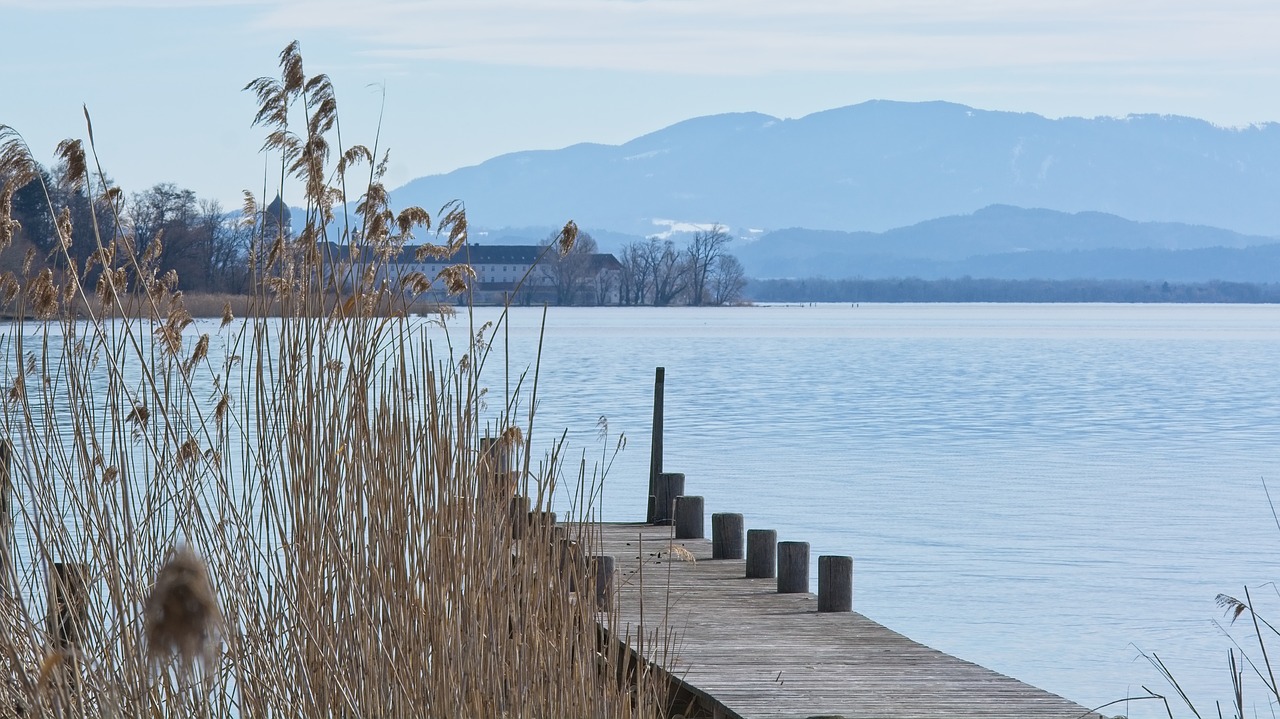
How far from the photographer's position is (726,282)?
11275cm

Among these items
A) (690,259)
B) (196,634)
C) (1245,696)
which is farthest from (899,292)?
(196,634)

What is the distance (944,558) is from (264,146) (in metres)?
12.3

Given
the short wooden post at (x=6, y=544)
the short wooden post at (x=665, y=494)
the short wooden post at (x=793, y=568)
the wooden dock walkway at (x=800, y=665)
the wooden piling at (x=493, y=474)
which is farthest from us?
the short wooden post at (x=665, y=494)

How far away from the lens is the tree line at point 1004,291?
146 m

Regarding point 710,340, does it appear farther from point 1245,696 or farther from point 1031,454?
point 1245,696

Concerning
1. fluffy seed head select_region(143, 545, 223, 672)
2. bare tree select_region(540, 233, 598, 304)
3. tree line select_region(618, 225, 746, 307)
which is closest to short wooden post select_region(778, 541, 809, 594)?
fluffy seed head select_region(143, 545, 223, 672)

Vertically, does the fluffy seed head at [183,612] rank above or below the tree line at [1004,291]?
below

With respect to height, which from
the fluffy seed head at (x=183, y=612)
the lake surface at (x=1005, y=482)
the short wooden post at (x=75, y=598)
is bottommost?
the lake surface at (x=1005, y=482)

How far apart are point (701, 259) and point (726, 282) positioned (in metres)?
6.66

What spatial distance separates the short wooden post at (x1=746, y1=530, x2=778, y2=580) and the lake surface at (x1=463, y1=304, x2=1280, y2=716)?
3135 mm

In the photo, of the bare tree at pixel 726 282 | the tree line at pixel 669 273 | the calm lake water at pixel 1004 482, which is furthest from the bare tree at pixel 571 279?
the calm lake water at pixel 1004 482

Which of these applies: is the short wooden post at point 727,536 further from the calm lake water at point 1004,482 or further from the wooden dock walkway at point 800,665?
the calm lake water at point 1004,482

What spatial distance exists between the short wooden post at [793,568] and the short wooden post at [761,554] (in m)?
0.35

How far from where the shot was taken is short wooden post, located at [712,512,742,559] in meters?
8.89
